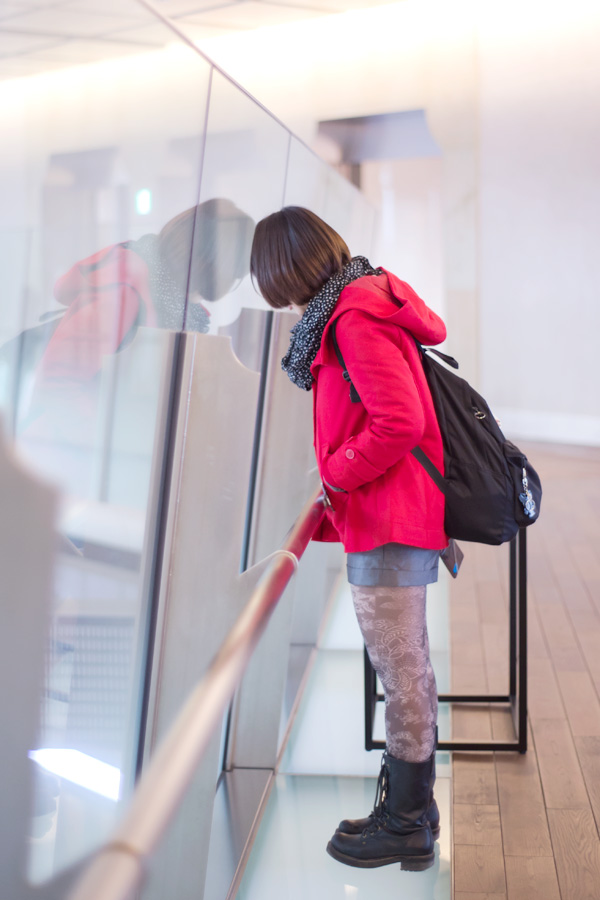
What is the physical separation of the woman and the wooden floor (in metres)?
0.35

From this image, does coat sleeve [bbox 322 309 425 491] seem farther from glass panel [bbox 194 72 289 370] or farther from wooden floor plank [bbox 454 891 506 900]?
wooden floor plank [bbox 454 891 506 900]

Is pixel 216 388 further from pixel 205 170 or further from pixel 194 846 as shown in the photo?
pixel 194 846

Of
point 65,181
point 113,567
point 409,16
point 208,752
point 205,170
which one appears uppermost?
point 409,16

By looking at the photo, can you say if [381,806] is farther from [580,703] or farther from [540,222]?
[540,222]

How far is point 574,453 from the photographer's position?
7258mm

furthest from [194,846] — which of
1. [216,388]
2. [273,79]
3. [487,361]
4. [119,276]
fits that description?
[487,361]

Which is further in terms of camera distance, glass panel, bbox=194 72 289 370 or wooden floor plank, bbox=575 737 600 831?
wooden floor plank, bbox=575 737 600 831

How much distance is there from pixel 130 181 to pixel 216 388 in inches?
15.7

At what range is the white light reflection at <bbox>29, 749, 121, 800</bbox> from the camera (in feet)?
3.71

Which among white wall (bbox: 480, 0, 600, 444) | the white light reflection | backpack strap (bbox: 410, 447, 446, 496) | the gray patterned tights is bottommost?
the white light reflection

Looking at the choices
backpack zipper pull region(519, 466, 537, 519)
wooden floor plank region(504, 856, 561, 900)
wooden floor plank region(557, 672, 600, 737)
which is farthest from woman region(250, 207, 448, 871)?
wooden floor plank region(557, 672, 600, 737)

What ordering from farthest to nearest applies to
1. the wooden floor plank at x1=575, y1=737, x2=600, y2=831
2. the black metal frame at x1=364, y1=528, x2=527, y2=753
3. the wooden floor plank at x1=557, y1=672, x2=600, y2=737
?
the wooden floor plank at x1=557, y1=672, x2=600, y2=737
the black metal frame at x1=364, y1=528, x2=527, y2=753
the wooden floor plank at x1=575, y1=737, x2=600, y2=831

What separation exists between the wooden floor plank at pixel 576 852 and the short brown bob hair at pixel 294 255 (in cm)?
135

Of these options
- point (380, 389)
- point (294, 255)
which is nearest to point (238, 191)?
point (294, 255)
